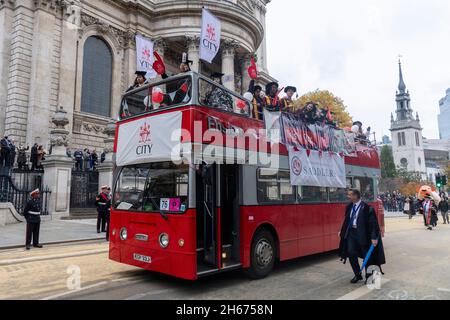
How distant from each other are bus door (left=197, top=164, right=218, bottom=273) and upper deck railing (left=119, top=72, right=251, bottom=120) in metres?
1.21

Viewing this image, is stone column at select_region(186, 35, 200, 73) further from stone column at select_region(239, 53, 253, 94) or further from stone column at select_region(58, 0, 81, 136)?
stone column at select_region(58, 0, 81, 136)

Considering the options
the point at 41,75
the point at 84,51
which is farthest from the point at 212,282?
the point at 84,51

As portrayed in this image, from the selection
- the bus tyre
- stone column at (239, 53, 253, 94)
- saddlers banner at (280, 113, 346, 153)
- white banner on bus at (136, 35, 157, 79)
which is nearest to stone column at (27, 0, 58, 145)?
white banner on bus at (136, 35, 157, 79)

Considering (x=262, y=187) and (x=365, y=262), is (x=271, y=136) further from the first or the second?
(x=365, y=262)

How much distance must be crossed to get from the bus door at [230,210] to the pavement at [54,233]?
24.0ft

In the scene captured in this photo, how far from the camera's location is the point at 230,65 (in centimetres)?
3319

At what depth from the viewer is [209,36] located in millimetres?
16812

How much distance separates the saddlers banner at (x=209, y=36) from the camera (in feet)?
53.2

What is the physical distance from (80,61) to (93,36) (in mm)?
3088

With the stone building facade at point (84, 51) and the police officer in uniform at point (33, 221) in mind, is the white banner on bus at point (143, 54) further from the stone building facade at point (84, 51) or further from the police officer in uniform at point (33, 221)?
the police officer in uniform at point (33, 221)

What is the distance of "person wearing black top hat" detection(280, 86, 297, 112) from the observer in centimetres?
895

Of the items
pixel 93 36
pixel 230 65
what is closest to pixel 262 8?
pixel 230 65

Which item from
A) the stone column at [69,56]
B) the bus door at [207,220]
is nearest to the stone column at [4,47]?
the stone column at [69,56]

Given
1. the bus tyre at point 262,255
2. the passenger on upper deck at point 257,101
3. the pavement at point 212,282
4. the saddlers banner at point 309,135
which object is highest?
the passenger on upper deck at point 257,101
